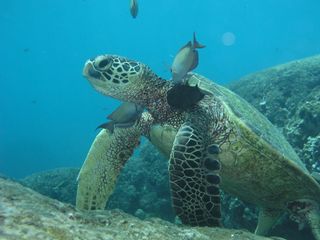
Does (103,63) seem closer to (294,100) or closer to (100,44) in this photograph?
(294,100)

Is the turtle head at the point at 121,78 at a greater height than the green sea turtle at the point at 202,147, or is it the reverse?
the turtle head at the point at 121,78

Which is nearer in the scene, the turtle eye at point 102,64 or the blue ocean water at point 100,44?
the turtle eye at point 102,64

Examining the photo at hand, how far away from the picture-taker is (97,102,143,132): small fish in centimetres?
475

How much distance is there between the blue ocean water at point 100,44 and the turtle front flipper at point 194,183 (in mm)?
69569

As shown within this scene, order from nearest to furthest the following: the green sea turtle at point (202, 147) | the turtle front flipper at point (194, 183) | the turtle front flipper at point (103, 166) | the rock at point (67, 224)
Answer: the rock at point (67, 224), the turtle front flipper at point (194, 183), the green sea turtle at point (202, 147), the turtle front flipper at point (103, 166)

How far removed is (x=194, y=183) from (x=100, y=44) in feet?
394

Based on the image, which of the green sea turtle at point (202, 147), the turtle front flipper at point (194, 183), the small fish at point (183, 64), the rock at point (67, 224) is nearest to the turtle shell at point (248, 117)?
the green sea turtle at point (202, 147)

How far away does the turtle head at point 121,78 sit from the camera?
4.70 metres

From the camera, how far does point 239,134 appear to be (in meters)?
4.33

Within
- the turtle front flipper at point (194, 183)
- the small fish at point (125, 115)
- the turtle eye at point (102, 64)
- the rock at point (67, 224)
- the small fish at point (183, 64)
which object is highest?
the small fish at point (183, 64)

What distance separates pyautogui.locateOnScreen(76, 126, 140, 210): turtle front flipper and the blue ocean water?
68.1 metres

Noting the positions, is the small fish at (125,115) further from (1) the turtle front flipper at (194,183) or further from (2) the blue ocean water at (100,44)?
(2) the blue ocean water at (100,44)

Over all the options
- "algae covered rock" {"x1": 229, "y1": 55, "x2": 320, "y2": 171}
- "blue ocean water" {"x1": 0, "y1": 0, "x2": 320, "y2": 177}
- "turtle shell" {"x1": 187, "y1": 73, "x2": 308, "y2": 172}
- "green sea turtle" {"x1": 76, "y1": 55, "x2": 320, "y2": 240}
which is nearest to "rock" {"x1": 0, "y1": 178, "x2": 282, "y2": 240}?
"green sea turtle" {"x1": 76, "y1": 55, "x2": 320, "y2": 240}

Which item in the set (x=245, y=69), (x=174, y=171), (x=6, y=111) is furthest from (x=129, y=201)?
(x=245, y=69)
